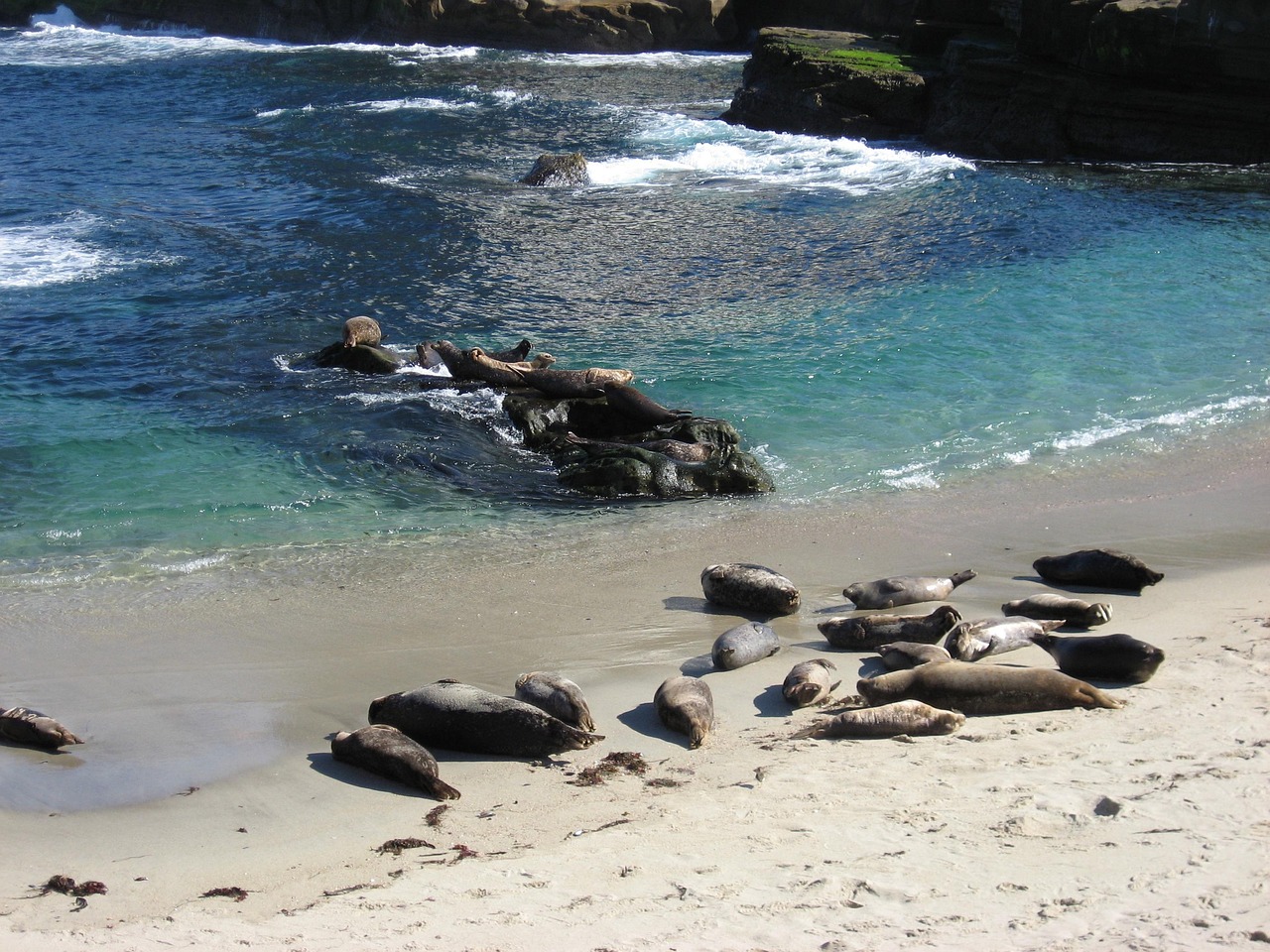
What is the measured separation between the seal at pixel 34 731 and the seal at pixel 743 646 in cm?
321

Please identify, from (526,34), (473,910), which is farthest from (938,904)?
(526,34)

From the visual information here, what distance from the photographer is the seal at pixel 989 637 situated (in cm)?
632

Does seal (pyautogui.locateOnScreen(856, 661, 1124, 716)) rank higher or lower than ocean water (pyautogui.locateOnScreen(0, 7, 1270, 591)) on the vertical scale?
lower

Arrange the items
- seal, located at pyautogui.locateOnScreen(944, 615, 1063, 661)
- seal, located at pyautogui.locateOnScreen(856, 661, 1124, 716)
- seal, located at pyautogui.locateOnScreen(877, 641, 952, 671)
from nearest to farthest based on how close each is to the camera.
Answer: seal, located at pyautogui.locateOnScreen(856, 661, 1124, 716)
seal, located at pyautogui.locateOnScreen(877, 641, 952, 671)
seal, located at pyautogui.locateOnScreen(944, 615, 1063, 661)

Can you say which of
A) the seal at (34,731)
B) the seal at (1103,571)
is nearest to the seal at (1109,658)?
the seal at (1103,571)

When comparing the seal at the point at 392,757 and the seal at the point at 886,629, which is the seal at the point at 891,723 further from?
the seal at the point at 392,757

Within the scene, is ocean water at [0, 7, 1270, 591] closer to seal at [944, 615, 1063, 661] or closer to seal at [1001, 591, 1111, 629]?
seal at [1001, 591, 1111, 629]

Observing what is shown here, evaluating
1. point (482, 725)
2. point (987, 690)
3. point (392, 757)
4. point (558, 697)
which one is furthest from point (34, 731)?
point (987, 690)

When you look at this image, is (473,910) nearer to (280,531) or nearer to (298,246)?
(280,531)

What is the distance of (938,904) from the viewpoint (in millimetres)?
3932

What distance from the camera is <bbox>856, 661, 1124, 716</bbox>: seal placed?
566cm

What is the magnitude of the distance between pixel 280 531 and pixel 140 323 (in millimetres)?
5985

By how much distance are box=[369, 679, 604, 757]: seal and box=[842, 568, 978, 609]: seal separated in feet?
7.35

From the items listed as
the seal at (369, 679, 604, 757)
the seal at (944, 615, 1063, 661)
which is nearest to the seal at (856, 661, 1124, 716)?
the seal at (944, 615, 1063, 661)
